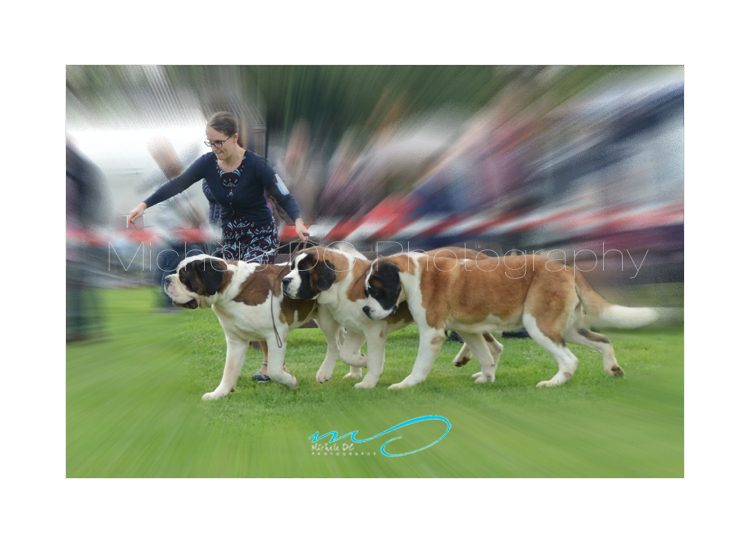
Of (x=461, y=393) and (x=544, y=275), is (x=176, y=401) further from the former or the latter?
(x=544, y=275)

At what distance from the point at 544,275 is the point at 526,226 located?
1.38 ft

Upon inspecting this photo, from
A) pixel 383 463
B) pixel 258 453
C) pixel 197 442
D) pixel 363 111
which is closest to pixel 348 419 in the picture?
pixel 383 463

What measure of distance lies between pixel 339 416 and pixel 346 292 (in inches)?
38.8

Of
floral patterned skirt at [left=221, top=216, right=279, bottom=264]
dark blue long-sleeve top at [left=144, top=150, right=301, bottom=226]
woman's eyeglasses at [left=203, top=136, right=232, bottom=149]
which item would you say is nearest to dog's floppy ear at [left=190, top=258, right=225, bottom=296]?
floral patterned skirt at [left=221, top=216, right=279, bottom=264]

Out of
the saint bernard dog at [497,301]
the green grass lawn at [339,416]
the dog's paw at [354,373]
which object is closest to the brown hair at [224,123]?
the green grass lawn at [339,416]

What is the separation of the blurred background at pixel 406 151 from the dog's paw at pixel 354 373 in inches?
51.4

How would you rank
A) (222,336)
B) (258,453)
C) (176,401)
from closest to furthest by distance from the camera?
(258,453) < (176,401) < (222,336)

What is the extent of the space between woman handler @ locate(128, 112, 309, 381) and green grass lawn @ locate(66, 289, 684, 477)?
72 cm

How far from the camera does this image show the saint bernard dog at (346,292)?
15.8ft

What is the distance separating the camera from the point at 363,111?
4754mm

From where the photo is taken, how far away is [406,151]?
4.80 meters

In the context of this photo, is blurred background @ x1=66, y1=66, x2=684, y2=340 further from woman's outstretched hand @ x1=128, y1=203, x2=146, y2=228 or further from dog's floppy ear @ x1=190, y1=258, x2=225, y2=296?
dog's floppy ear @ x1=190, y1=258, x2=225, y2=296

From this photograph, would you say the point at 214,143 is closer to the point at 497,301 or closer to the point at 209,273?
the point at 209,273

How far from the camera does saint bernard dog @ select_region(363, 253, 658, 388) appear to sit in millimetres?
4875
